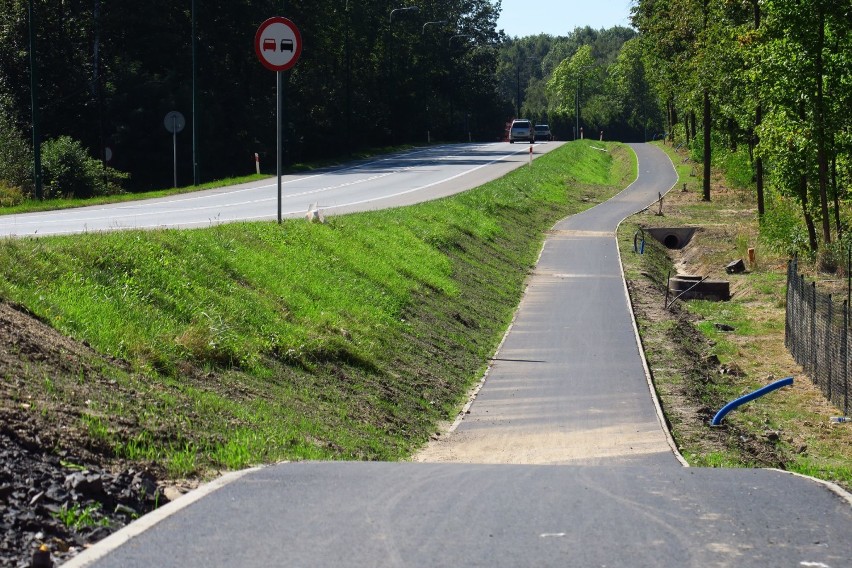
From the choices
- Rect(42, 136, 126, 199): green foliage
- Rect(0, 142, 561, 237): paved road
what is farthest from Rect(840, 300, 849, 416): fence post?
Rect(42, 136, 126, 199): green foliage

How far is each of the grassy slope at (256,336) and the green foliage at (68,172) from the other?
15949 millimetres

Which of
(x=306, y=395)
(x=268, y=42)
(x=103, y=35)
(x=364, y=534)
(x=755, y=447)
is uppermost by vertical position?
(x=103, y=35)

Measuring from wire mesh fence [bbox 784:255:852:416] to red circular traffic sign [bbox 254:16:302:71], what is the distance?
9.37 meters

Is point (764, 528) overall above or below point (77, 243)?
below

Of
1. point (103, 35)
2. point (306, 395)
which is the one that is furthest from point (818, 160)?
point (103, 35)

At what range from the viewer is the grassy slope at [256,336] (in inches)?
366

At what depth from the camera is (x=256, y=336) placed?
14156 mm

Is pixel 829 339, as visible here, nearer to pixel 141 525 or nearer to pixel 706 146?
pixel 141 525

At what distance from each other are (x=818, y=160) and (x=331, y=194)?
16.2 metres

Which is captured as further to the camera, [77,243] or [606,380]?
[606,380]

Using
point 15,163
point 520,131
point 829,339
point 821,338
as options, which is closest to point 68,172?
point 15,163

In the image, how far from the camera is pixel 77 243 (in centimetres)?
1425

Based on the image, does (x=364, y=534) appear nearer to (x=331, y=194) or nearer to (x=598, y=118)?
(x=331, y=194)

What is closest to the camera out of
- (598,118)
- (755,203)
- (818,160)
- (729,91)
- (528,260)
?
(818,160)
